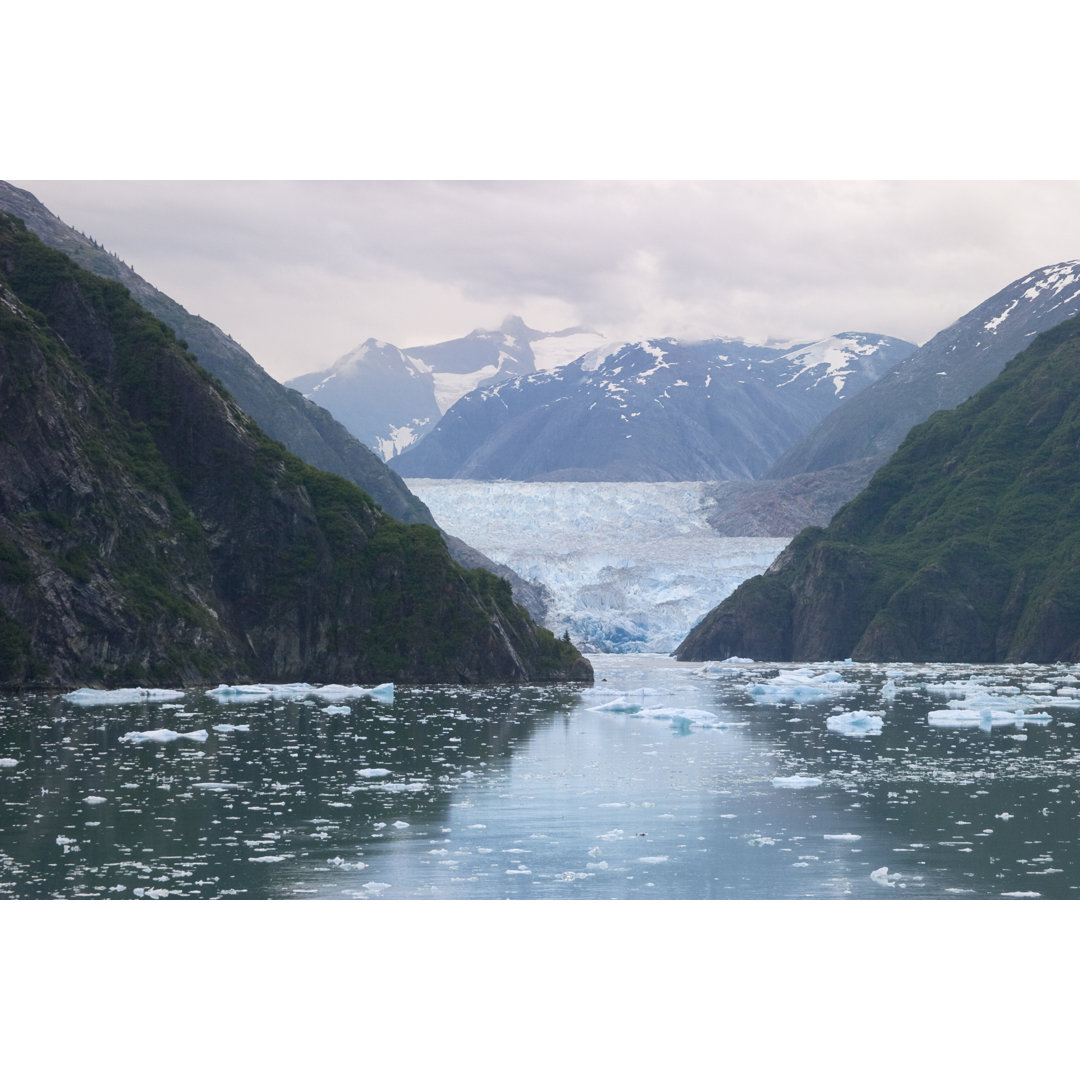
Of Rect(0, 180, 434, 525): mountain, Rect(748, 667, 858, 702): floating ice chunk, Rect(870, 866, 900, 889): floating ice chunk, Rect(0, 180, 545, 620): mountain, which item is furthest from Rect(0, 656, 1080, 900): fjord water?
Rect(0, 180, 434, 525): mountain

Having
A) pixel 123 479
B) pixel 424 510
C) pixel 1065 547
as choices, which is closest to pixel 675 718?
pixel 123 479

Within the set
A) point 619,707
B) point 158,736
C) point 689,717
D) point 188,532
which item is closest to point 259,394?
point 188,532

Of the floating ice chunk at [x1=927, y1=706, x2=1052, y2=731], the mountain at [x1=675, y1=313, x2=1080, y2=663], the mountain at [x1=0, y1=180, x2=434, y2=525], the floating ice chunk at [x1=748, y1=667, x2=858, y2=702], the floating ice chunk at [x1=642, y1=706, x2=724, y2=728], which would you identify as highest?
the mountain at [x1=0, y1=180, x2=434, y2=525]

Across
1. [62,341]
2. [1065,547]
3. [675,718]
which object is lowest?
[675,718]

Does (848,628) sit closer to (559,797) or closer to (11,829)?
(559,797)

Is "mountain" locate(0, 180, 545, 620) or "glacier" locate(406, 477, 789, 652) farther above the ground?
"mountain" locate(0, 180, 545, 620)

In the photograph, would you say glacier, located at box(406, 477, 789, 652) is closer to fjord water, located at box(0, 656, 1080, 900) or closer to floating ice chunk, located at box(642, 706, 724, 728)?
fjord water, located at box(0, 656, 1080, 900)
